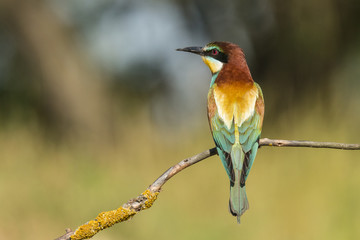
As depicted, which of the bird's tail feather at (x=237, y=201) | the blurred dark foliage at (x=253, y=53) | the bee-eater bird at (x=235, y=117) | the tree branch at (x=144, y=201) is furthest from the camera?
the blurred dark foliage at (x=253, y=53)

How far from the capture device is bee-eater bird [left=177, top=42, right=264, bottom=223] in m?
1.92

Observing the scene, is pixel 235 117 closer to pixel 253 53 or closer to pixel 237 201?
pixel 237 201

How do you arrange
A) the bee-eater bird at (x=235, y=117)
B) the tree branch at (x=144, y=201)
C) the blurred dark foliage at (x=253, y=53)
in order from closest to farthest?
the tree branch at (x=144, y=201), the bee-eater bird at (x=235, y=117), the blurred dark foliage at (x=253, y=53)

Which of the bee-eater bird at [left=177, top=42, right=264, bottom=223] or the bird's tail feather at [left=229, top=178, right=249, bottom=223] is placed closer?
the bird's tail feather at [left=229, top=178, right=249, bottom=223]

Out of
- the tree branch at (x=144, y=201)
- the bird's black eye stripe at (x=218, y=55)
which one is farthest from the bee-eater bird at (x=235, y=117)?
the tree branch at (x=144, y=201)

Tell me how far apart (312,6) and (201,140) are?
1744mm

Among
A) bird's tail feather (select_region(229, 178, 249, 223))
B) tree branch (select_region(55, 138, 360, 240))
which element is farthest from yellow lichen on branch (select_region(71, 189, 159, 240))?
bird's tail feather (select_region(229, 178, 249, 223))

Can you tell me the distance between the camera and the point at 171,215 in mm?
3180

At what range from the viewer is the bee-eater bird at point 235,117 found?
1919 mm

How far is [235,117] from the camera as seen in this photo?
6.92 feet

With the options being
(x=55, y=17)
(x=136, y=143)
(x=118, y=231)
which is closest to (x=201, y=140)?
(x=136, y=143)

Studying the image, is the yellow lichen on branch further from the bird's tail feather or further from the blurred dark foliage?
the blurred dark foliage

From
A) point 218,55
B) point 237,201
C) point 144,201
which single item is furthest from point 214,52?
point 144,201

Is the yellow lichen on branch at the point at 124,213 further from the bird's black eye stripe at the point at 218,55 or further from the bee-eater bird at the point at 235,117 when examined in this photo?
the bird's black eye stripe at the point at 218,55
